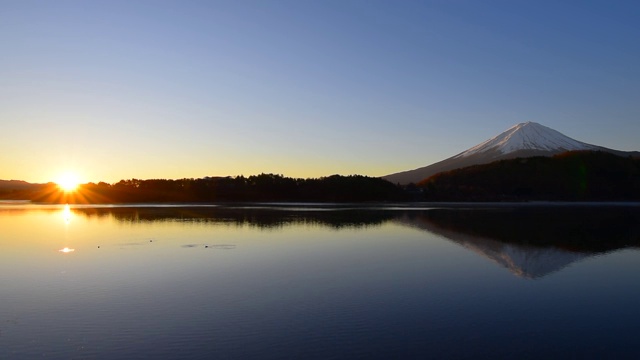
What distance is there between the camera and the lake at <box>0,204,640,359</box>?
8055 millimetres

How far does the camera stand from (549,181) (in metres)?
89.3

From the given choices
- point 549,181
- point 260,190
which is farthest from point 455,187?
point 260,190

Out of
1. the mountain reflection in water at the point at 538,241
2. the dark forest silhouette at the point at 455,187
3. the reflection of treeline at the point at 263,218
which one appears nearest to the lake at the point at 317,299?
the mountain reflection in water at the point at 538,241

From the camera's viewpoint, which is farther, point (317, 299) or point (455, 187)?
point (455, 187)

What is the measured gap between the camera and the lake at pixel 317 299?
26.4 feet

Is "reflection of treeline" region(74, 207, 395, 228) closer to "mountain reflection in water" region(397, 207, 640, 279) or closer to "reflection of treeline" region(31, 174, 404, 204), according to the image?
"mountain reflection in water" region(397, 207, 640, 279)

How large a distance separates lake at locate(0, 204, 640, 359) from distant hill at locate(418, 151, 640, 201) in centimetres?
6739

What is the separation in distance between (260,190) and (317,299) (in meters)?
83.6

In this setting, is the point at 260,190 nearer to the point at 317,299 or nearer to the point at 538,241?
the point at 538,241

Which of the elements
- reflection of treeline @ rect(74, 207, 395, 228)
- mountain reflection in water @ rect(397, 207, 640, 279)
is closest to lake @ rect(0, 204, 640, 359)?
mountain reflection in water @ rect(397, 207, 640, 279)

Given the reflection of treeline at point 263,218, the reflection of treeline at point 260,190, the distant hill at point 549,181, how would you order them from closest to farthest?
the reflection of treeline at point 263,218, the distant hill at point 549,181, the reflection of treeline at point 260,190

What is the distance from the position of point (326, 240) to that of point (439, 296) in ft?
40.8

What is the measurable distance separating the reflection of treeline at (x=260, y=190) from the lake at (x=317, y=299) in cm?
6712

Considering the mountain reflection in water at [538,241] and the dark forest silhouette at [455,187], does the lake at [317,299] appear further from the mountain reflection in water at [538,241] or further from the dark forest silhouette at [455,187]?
the dark forest silhouette at [455,187]
